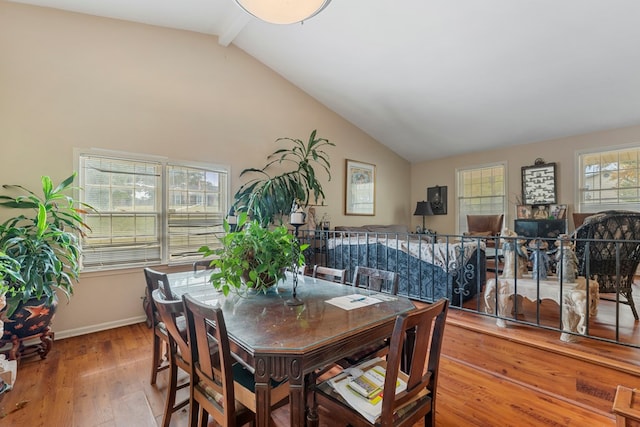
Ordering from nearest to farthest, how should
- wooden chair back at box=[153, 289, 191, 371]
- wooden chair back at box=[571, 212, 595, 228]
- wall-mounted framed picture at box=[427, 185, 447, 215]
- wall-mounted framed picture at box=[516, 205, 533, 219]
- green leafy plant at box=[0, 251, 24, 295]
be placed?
wooden chair back at box=[153, 289, 191, 371] → green leafy plant at box=[0, 251, 24, 295] → wooden chair back at box=[571, 212, 595, 228] → wall-mounted framed picture at box=[516, 205, 533, 219] → wall-mounted framed picture at box=[427, 185, 447, 215]

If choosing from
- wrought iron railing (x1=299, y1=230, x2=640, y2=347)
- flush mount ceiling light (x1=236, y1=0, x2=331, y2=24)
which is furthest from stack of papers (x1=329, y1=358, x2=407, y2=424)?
flush mount ceiling light (x1=236, y1=0, x2=331, y2=24)

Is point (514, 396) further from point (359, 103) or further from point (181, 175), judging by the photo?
point (359, 103)

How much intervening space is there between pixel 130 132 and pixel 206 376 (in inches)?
127

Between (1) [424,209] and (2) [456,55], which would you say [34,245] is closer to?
(2) [456,55]

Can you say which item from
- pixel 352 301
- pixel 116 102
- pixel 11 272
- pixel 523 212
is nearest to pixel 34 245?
pixel 11 272

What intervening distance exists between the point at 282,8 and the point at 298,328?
186 centimetres

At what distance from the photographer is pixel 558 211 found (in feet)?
16.9

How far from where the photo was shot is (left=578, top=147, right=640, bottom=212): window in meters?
4.67

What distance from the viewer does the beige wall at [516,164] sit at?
4.88m

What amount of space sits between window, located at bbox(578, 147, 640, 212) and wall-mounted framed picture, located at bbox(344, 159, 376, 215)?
3625mm

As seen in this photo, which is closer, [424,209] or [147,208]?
[147,208]

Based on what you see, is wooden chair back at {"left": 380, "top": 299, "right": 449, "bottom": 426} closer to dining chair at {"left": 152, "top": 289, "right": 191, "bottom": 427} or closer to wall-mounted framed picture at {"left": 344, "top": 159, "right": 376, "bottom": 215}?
dining chair at {"left": 152, "top": 289, "right": 191, "bottom": 427}

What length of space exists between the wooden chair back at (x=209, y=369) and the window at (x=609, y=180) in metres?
6.25

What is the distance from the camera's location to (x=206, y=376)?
53.1 inches
